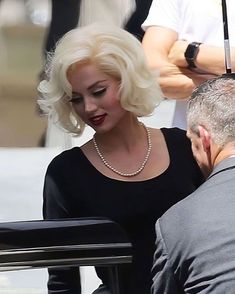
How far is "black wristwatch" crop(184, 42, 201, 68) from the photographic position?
3.14 metres

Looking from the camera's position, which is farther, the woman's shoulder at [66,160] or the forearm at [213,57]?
the forearm at [213,57]

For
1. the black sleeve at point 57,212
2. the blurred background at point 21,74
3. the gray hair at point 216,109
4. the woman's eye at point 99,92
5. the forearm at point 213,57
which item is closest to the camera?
the gray hair at point 216,109

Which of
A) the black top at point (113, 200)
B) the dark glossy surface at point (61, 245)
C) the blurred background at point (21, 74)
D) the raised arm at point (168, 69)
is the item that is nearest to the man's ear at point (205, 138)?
the dark glossy surface at point (61, 245)

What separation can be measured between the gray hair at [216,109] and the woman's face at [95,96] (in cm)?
40

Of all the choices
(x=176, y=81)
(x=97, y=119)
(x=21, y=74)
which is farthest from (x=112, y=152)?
(x=21, y=74)

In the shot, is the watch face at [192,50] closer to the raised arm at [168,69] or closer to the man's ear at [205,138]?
the raised arm at [168,69]

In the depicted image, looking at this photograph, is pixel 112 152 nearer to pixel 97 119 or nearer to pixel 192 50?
pixel 97 119

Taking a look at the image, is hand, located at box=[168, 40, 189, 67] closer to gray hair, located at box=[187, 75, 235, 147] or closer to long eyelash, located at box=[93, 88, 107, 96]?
long eyelash, located at box=[93, 88, 107, 96]

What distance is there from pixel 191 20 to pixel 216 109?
1067 mm

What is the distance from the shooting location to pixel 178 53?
3186 mm

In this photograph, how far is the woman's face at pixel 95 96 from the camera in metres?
2.65

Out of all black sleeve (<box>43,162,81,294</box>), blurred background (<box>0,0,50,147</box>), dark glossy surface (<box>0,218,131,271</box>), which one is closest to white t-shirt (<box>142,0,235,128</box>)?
black sleeve (<box>43,162,81,294</box>)

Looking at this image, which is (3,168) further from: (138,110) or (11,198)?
(138,110)

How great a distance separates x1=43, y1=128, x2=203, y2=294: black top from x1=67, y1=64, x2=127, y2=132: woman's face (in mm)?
119
